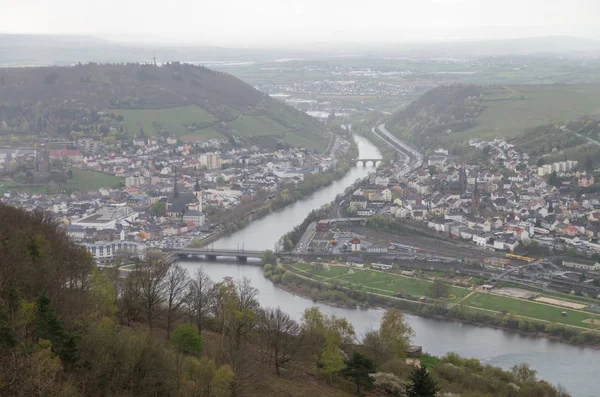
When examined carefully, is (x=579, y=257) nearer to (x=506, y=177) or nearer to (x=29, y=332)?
(x=506, y=177)

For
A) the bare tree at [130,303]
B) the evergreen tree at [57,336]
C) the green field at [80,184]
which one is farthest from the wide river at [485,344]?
the green field at [80,184]

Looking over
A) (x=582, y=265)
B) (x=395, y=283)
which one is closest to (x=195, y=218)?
(x=395, y=283)

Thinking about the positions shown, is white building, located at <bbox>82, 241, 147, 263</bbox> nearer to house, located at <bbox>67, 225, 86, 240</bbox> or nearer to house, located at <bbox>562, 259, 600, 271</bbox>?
house, located at <bbox>67, 225, 86, 240</bbox>

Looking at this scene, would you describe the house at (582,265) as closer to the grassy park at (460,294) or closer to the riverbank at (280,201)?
the grassy park at (460,294)

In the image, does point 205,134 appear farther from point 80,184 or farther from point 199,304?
point 199,304

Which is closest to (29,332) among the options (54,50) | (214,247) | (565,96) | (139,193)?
(214,247)

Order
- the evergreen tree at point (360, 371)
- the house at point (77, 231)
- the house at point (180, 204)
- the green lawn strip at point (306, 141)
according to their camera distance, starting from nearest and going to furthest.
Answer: the evergreen tree at point (360, 371)
the house at point (77, 231)
the house at point (180, 204)
the green lawn strip at point (306, 141)
